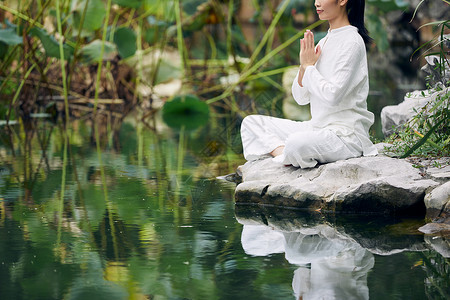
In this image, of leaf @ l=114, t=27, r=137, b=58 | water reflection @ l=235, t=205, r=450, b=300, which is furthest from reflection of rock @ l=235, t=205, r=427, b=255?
leaf @ l=114, t=27, r=137, b=58

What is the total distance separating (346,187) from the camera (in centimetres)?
304

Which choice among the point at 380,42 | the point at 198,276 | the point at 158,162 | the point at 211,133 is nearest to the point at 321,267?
the point at 198,276

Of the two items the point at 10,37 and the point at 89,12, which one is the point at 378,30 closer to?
the point at 89,12

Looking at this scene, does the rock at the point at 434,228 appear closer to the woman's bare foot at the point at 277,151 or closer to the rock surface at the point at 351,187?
the rock surface at the point at 351,187

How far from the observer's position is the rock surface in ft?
9.67

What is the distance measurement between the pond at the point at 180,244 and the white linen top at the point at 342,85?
509mm

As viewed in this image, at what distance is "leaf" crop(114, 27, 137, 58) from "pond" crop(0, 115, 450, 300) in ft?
9.49

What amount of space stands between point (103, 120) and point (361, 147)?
377 cm

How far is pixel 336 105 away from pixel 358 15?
42 centimetres

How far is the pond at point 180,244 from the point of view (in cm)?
211

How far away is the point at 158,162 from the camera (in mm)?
4414

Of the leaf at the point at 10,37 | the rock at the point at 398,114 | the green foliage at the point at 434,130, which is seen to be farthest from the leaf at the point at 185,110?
the green foliage at the point at 434,130

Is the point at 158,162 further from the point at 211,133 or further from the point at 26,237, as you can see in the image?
the point at 26,237

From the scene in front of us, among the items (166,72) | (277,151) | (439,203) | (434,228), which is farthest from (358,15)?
(166,72)
